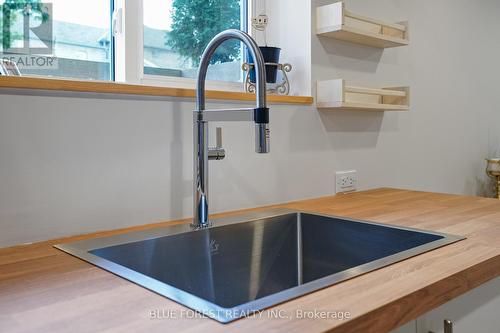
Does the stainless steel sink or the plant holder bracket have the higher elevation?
the plant holder bracket

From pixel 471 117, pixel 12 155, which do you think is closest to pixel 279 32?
pixel 12 155

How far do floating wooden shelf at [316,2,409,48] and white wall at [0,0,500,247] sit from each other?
6 centimetres

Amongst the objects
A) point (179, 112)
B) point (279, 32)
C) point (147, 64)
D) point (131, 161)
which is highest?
point (279, 32)

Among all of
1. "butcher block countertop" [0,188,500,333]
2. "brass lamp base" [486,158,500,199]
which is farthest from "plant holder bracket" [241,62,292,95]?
"brass lamp base" [486,158,500,199]

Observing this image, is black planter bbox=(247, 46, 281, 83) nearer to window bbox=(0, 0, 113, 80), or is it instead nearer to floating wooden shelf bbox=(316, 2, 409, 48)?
floating wooden shelf bbox=(316, 2, 409, 48)

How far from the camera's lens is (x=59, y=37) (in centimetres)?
130

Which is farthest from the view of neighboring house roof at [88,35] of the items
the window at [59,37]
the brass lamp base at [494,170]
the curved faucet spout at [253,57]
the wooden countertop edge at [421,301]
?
the brass lamp base at [494,170]

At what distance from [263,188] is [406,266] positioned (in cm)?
Answer: 70

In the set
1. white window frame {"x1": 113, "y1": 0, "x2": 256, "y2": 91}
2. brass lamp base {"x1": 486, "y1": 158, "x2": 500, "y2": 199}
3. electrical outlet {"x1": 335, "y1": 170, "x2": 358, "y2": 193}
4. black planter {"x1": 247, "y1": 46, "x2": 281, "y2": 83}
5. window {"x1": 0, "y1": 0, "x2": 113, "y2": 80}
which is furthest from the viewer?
brass lamp base {"x1": 486, "y1": 158, "x2": 500, "y2": 199}

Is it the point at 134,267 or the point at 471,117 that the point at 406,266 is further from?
the point at 471,117

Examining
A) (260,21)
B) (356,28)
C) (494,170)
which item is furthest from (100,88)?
(494,170)

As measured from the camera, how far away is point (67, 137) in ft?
3.46

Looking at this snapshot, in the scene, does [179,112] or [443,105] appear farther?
[443,105]

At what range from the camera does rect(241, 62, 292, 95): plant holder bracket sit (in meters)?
1.59
